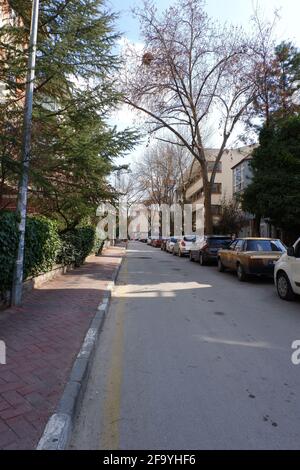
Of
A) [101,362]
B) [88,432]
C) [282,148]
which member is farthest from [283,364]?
[282,148]

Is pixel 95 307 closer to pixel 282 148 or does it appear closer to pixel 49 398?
pixel 49 398

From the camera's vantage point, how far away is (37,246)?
9.55m

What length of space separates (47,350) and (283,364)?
3162mm

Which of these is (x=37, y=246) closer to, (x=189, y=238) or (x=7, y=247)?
(x=7, y=247)

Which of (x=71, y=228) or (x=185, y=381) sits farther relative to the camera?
(x=71, y=228)

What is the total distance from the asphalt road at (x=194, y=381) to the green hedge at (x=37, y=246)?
7.69ft

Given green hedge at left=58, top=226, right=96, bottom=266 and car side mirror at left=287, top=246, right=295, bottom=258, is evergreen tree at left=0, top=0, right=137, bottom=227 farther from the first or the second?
car side mirror at left=287, top=246, right=295, bottom=258

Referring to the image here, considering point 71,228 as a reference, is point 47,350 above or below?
Answer: below

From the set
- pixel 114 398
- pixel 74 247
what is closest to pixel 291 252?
pixel 114 398

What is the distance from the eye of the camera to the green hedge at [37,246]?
7.04 meters

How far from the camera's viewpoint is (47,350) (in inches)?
191

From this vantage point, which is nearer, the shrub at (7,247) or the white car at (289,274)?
the shrub at (7,247)

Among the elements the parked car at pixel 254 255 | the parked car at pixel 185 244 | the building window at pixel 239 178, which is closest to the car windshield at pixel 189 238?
the parked car at pixel 185 244

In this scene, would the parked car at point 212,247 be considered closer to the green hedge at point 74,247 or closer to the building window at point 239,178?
the green hedge at point 74,247
